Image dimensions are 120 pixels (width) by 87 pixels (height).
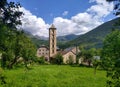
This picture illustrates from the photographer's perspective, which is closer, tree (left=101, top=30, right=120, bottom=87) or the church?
tree (left=101, top=30, right=120, bottom=87)

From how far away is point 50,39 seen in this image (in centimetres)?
14188

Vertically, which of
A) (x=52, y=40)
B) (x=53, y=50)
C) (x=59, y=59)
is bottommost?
(x=59, y=59)

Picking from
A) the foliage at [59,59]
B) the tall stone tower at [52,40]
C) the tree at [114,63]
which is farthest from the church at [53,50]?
the tree at [114,63]

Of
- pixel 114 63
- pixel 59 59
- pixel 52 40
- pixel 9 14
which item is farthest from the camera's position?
pixel 52 40

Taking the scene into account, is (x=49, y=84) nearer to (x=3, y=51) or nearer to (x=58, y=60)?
(x=3, y=51)

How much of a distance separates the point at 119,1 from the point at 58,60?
10699 cm

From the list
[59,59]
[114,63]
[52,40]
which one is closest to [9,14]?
[114,63]

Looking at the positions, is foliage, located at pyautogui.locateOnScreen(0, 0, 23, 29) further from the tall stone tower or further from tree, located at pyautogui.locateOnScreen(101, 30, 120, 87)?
the tall stone tower

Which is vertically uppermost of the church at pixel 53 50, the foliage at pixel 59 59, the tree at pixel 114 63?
the church at pixel 53 50

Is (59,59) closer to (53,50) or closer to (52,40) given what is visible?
(53,50)

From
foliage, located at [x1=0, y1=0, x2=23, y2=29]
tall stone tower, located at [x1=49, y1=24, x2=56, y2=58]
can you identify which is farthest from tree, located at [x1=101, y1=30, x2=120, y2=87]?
tall stone tower, located at [x1=49, y1=24, x2=56, y2=58]

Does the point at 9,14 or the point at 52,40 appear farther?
the point at 52,40

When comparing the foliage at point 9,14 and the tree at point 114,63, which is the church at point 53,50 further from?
the foliage at point 9,14

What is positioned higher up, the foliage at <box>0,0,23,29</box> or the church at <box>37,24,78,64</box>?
the church at <box>37,24,78,64</box>
